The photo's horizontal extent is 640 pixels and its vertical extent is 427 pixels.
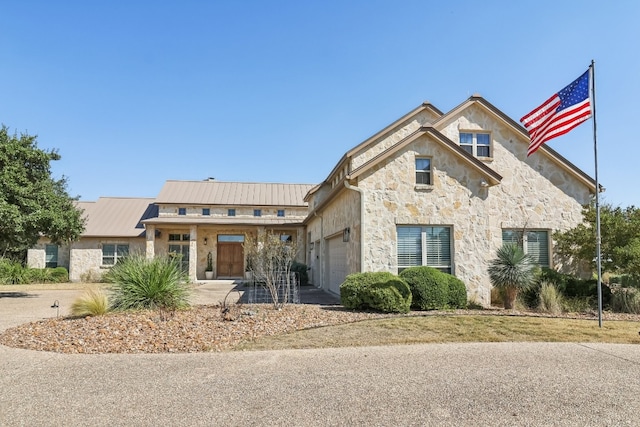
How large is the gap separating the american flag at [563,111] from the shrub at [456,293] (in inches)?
172

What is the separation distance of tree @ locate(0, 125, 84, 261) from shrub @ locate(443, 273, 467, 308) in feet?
44.7

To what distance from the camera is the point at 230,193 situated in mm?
28562

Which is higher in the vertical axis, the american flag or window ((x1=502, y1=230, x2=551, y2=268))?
the american flag

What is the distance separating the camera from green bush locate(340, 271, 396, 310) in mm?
11242

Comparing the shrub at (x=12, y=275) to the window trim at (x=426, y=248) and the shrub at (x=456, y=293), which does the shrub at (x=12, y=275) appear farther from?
the shrub at (x=456, y=293)

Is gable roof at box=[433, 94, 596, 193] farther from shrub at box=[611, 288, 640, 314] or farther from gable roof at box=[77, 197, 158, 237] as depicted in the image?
gable roof at box=[77, 197, 158, 237]

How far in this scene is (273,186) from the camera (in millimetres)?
30547

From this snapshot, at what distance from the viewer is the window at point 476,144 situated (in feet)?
54.3

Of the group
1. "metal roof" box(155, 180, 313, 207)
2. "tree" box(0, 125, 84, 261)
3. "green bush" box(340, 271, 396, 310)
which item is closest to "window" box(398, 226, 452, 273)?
"green bush" box(340, 271, 396, 310)

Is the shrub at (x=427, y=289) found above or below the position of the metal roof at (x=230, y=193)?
below

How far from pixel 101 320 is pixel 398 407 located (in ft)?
23.5

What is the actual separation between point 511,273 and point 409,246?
2.96 m

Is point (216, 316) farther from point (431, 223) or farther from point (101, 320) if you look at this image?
point (431, 223)

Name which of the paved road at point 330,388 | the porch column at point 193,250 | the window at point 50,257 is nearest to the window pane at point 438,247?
the paved road at point 330,388
